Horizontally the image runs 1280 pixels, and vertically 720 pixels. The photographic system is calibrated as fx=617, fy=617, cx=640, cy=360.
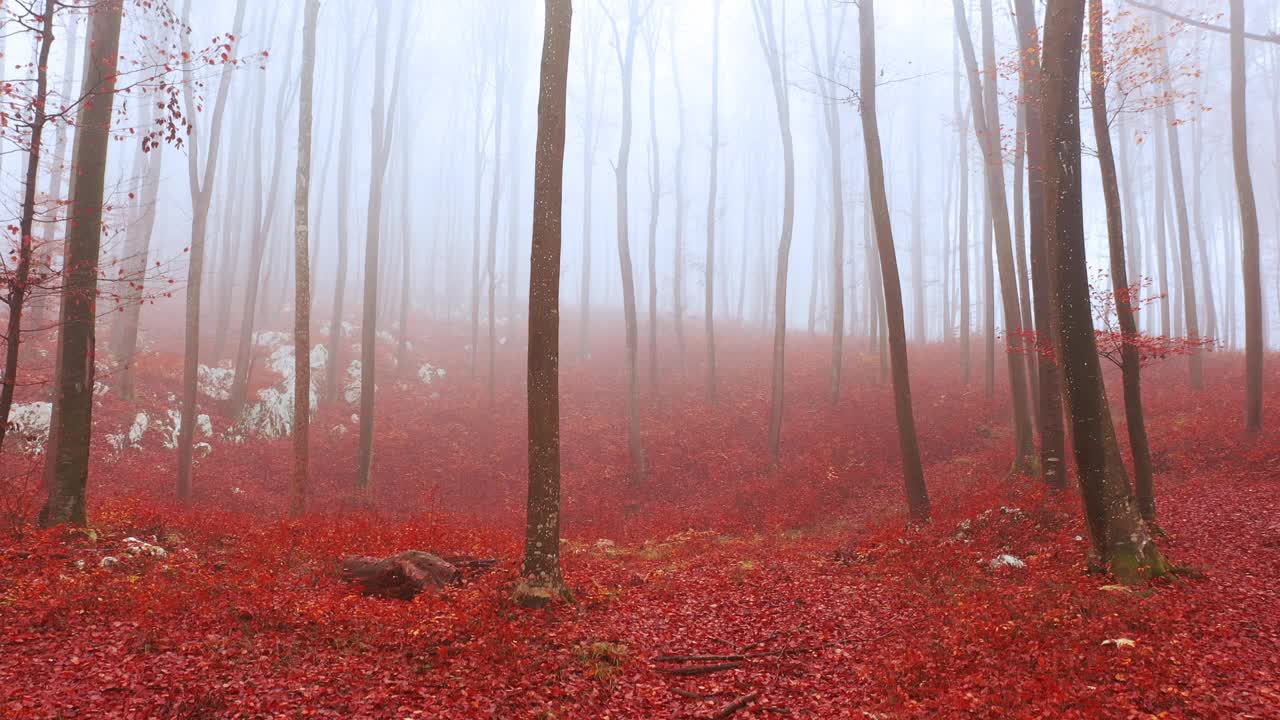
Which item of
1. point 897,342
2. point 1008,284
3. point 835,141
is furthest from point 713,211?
point 897,342

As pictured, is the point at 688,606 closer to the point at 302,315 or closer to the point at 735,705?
the point at 735,705

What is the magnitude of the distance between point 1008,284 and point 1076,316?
21.6ft

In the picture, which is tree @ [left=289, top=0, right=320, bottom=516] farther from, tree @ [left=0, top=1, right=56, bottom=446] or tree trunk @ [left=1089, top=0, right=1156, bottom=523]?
tree trunk @ [left=1089, top=0, right=1156, bottom=523]

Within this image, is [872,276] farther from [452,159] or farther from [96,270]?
[452,159]

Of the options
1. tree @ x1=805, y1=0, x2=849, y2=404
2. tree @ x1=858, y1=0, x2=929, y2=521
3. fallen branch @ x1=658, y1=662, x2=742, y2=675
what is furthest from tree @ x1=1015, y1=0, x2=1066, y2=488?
tree @ x1=805, y1=0, x2=849, y2=404

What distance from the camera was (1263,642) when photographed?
585cm

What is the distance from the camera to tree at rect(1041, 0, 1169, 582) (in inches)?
297

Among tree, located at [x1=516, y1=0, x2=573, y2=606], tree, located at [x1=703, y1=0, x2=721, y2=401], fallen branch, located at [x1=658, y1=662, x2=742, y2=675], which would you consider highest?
tree, located at [x1=703, y1=0, x2=721, y2=401]

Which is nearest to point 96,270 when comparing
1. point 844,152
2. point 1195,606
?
point 1195,606

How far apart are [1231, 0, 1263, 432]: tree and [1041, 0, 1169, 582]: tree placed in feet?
29.7

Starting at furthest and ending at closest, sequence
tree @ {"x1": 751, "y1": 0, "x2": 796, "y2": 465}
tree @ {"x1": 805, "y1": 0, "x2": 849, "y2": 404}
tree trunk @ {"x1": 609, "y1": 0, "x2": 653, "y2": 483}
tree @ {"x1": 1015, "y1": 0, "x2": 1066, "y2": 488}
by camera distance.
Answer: tree @ {"x1": 805, "y1": 0, "x2": 849, "y2": 404}
tree trunk @ {"x1": 609, "y1": 0, "x2": 653, "y2": 483}
tree @ {"x1": 751, "y1": 0, "x2": 796, "y2": 465}
tree @ {"x1": 1015, "y1": 0, "x2": 1066, "y2": 488}

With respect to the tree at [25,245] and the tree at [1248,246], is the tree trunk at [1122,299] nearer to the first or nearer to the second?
the tree at [1248,246]

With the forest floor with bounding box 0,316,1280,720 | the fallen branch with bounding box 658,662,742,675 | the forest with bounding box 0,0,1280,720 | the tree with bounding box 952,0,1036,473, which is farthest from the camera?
the tree with bounding box 952,0,1036,473

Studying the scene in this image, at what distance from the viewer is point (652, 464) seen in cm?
1930
